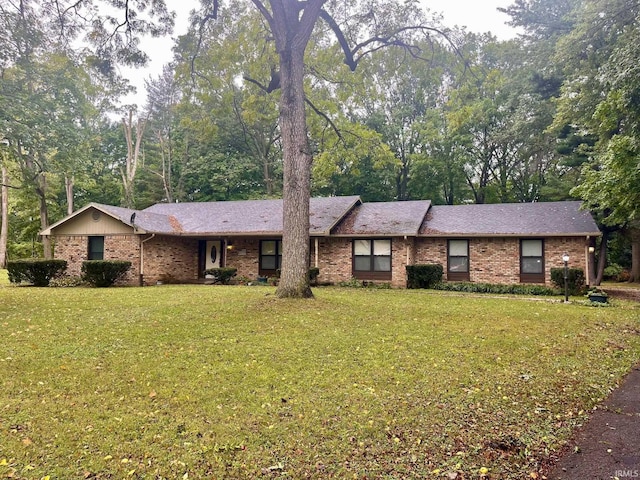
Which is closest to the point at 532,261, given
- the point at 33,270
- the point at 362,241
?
the point at 362,241

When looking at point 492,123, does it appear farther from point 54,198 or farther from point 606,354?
point 54,198

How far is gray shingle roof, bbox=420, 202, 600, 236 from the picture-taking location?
15.6m

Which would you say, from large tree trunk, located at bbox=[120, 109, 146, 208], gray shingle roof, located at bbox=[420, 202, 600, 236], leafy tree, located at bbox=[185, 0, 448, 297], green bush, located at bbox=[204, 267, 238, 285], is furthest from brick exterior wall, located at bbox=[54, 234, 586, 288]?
large tree trunk, located at bbox=[120, 109, 146, 208]

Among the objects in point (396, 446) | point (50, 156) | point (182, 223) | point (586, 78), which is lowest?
point (396, 446)

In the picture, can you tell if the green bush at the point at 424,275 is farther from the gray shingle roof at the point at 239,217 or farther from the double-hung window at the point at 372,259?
the gray shingle roof at the point at 239,217

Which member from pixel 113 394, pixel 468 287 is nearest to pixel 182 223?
pixel 468 287

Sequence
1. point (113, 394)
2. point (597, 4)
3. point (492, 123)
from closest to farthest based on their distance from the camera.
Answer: point (113, 394) → point (597, 4) → point (492, 123)

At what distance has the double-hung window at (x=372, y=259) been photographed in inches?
677

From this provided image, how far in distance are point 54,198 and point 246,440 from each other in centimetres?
3335

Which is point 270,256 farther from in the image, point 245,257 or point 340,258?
point 340,258

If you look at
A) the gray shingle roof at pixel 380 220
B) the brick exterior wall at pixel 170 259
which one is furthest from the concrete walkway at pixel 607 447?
the brick exterior wall at pixel 170 259

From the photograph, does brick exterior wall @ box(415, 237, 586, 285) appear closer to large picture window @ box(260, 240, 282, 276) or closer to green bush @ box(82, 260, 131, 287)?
large picture window @ box(260, 240, 282, 276)

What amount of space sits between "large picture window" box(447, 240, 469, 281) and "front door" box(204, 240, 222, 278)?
10.5 metres

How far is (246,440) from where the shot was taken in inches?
139
